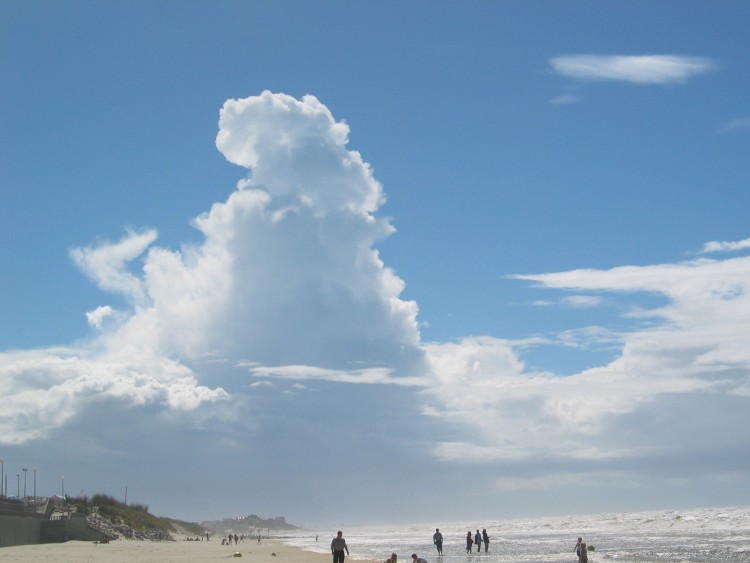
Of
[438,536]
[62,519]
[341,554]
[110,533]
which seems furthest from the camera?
[110,533]

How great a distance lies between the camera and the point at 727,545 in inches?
1944

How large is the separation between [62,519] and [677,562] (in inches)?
1644

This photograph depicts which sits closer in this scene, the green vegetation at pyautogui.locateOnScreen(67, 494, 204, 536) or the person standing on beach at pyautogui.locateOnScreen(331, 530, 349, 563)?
the person standing on beach at pyautogui.locateOnScreen(331, 530, 349, 563)

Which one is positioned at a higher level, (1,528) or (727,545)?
(1,528)

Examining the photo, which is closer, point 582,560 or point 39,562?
point 582,560

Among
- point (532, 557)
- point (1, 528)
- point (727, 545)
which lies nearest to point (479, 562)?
point (532, 557)

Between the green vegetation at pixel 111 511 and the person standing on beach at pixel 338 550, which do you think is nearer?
the person standing on beach at pixel 338 550

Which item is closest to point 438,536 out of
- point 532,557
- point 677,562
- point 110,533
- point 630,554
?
point 532,557

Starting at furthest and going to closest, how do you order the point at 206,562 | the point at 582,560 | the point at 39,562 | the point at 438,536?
the point at 438,536 → the point at 206,562 → the point at 39,562 → the point at 582,560

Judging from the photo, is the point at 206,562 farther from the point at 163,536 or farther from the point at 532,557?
the point at 163,536

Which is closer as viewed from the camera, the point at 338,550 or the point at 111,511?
the point at 338,550

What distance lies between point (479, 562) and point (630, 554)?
31.8 feet

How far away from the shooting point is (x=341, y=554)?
28000 mm

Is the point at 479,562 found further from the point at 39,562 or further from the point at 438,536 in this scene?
the point at 39,562
